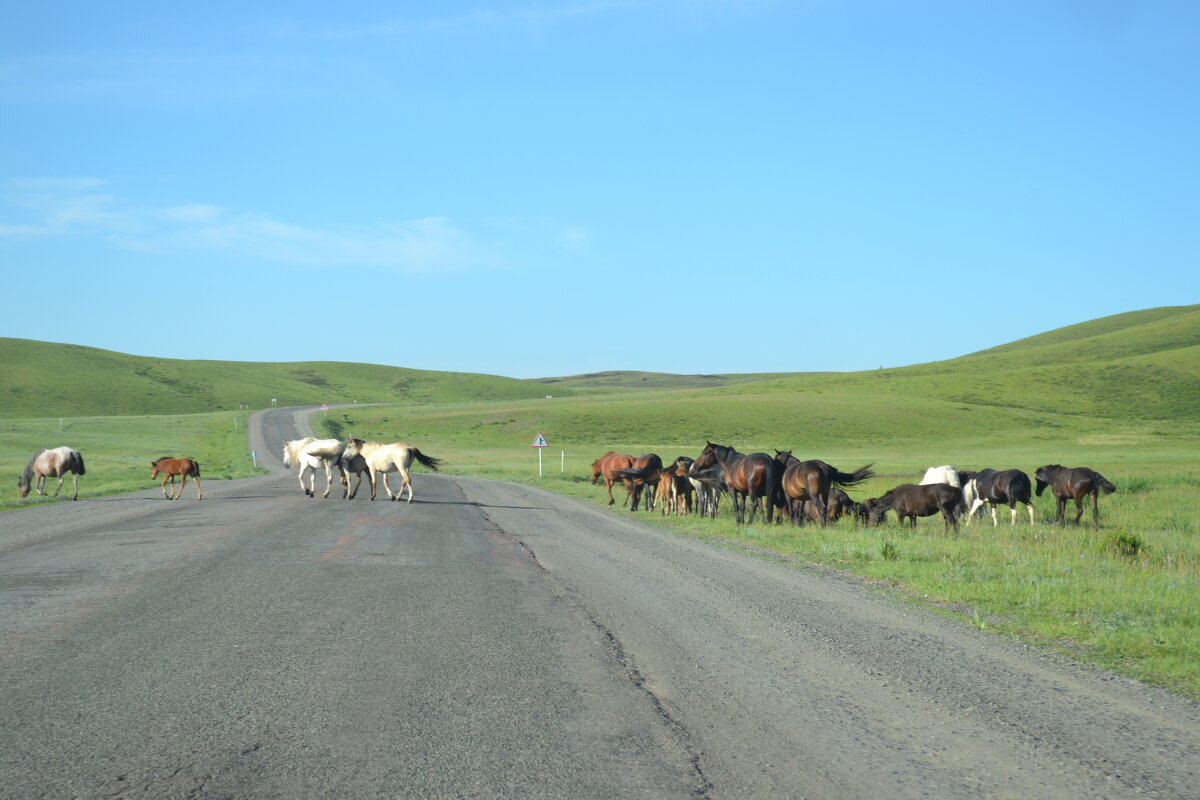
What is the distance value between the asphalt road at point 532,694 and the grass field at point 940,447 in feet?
4.88

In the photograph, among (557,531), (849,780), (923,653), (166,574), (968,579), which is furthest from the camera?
(557,531)

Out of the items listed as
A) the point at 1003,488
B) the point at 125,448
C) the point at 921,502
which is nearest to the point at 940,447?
the point at 1003,488

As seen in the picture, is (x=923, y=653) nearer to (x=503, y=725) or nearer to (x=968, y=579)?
(x=503, y=725)

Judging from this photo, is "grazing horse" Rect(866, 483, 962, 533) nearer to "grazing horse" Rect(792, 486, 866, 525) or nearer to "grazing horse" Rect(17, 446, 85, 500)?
"grazing horse" Rect(792, 486, 866, 525)

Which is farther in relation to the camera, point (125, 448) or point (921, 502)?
point (125, 448)

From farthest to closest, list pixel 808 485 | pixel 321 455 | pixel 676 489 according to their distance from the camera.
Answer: pixel 321 455, pixel 676 489, pixel 808 485

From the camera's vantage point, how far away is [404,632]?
9016 mm

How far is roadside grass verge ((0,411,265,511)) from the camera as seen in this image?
38.7 meters

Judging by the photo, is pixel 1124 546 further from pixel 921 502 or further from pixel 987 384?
pixel 987 384

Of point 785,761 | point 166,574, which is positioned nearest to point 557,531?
point 166,574

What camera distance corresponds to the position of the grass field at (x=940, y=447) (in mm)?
11336

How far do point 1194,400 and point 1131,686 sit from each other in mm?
106828

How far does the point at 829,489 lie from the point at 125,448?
65124 mm

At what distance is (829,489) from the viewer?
2394cm
